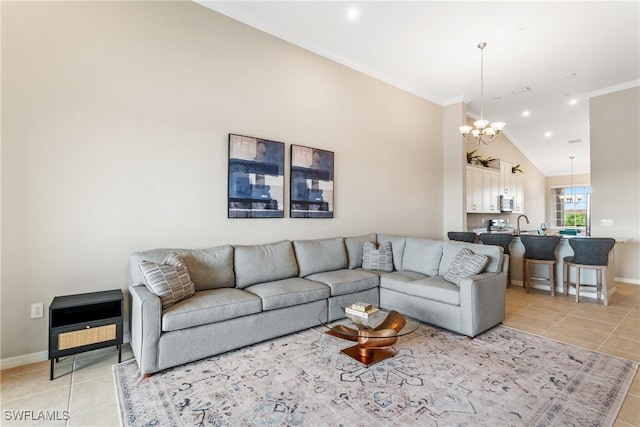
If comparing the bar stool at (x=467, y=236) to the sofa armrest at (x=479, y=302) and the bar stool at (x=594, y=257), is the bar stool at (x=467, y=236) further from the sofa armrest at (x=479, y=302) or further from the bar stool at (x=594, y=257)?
the sofa armrest at (x=479, y=302)

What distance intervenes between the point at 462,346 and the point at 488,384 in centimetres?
67

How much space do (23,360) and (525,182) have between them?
37.0ft

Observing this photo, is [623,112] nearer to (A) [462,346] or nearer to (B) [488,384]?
(A) [462,346]

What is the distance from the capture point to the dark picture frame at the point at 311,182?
4.16 metres

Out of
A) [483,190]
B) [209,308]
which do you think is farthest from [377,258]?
[483,190]

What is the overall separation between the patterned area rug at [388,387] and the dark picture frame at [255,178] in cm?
160

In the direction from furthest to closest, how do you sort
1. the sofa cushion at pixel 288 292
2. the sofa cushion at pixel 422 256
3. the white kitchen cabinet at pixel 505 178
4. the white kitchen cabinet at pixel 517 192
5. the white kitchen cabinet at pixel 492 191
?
the white kitchen cabinet at pixel 517 192
the white kitchen cabinet at pixel 505 178
the white kitchen cabinet at pixel 492 191
the sofa cushion at pixel 422 256
the sofa cushion at pixel 288 292

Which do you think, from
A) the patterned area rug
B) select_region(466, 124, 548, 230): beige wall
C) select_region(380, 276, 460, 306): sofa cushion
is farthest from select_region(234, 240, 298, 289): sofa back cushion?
select_region(466, 124, 548, 230): beige wall

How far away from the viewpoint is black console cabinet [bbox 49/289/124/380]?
2.28 metres

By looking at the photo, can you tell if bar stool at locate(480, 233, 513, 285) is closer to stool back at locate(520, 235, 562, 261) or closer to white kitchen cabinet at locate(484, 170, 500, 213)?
stool back at locate(520, 235, 562, 261)

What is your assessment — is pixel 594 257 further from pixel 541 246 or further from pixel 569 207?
pixel 569 207

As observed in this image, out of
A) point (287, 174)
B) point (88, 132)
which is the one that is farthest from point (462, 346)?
point (88, 132)

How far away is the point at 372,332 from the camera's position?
7.80 feet

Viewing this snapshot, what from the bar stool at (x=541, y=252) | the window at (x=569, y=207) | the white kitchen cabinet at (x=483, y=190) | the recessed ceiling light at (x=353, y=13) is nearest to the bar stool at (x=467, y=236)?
the bar stool at (x=541, y=252)
